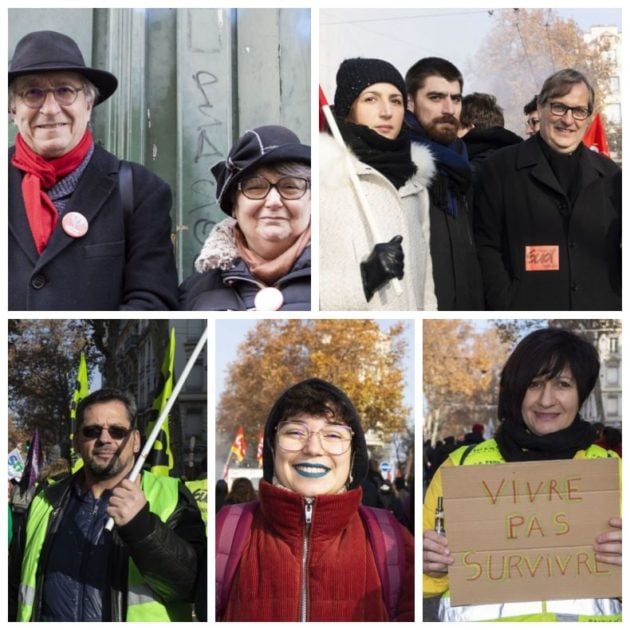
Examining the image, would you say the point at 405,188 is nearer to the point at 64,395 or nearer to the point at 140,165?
the point at 140,165

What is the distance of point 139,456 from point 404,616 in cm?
150

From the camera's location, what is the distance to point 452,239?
27.2 ft

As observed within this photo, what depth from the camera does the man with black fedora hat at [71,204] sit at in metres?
8.08

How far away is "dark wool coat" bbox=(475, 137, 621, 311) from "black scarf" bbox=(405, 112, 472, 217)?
0.31 ft

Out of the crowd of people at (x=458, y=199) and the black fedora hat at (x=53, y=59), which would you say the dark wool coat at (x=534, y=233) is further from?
the black fedora hat at (x=53, y=59)

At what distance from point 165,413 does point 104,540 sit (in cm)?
67

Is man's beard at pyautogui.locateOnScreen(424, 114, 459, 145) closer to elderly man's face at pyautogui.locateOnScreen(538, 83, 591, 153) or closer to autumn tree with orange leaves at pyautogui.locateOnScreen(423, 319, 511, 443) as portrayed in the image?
elderly man's face at pyautogui.locateOnScreen(538, 83, 591, 153)

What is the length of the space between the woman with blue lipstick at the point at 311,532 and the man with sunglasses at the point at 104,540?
0.77 feet

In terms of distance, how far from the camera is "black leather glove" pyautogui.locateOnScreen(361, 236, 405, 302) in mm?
8227

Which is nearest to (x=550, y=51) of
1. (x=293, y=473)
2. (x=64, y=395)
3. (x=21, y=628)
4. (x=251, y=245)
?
(x=251, y=245)

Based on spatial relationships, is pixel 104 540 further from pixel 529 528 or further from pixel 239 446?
pixel 529 528

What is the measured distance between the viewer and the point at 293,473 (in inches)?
323

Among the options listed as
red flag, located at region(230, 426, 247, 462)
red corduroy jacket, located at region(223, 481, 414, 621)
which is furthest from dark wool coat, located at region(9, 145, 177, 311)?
red corduroy jacket, located at region(223, 481, 414, 621)

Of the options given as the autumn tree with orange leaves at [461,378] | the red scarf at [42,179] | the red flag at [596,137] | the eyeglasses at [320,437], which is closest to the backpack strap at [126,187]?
the red scarf at [42,179]
